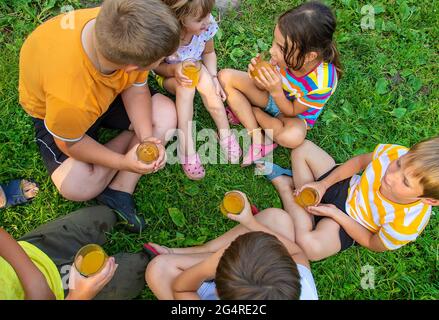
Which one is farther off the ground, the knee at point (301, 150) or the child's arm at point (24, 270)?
the child's arm at point (24, 270)

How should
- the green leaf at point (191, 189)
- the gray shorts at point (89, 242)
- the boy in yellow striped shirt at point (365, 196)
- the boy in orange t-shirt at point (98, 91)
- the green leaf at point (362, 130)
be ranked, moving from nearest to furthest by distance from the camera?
the boy in orange t-shirt at point (98, 91), the boy in yellow striped shirt at point (365, 196), the gray shorts at point (89, 242), the green leaf at point (191, 189), the green leaf at point (362, 130)

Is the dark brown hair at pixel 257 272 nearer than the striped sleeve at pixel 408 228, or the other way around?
the dark brown hair at pixel 257 272

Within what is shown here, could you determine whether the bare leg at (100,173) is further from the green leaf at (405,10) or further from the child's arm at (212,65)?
the green leaf at (405,10)

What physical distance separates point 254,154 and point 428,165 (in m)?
1.27

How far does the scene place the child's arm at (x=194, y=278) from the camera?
7.37 ft

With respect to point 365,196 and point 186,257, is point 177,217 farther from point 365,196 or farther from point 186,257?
point 365,196

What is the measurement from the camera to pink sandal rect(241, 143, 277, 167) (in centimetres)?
325

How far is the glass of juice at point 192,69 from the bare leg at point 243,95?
1.25 ft

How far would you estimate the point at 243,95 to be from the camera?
10.8 ft

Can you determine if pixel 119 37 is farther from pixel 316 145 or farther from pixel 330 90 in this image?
pixel 316 145

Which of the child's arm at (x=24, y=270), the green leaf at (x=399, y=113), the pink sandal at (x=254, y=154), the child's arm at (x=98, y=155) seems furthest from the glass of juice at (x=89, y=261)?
the green leaf at (x=399, y=113)

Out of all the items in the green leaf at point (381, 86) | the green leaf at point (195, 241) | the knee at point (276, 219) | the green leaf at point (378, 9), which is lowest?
the green leaf at point (195, 241)

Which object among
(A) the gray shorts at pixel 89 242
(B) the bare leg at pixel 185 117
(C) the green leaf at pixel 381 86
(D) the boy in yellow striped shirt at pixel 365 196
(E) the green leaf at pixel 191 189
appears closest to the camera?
(D) the boy in yellow striped shirt at pixel 365 196

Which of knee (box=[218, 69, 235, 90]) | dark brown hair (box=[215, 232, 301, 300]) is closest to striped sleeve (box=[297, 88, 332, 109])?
knee (box=[218, 69, 235, 90])
